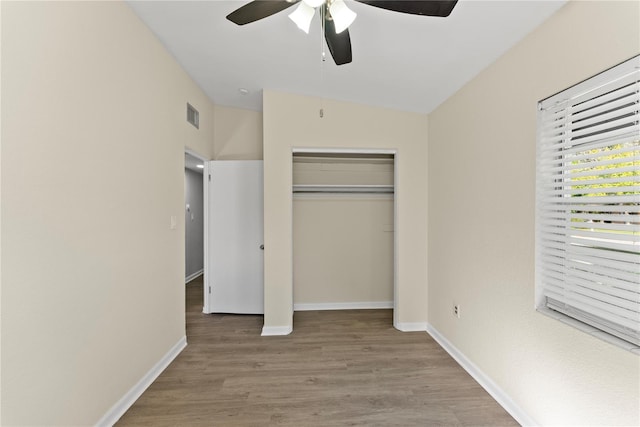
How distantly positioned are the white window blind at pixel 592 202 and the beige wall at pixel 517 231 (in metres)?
0.08

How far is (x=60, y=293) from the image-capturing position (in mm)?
1435

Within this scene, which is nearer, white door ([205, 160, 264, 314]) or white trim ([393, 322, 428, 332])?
white trim ([393, 322, 428, 332])

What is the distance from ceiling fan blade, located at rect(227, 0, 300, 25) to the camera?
1.33 metres

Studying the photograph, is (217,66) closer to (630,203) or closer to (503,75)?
(503,75)

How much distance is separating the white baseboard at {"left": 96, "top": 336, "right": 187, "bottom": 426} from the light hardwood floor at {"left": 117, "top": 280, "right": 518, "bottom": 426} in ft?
0.15

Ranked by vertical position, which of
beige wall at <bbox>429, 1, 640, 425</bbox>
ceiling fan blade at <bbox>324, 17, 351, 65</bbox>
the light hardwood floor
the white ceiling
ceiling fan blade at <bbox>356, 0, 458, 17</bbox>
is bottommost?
the light hardwood floor

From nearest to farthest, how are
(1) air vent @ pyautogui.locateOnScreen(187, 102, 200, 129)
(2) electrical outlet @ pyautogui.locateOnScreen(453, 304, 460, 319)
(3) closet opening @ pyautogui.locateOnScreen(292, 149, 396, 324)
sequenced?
(2) electrical outlet @ pyautogui.locateOnScreen(453, 304, 460, 319), (1) air vent @ pyautogui.locateOnScreen(187, 102, 200, 129), (3) closet opening @ pyautogui.locateOnScreen(292, 149, 396, 324)

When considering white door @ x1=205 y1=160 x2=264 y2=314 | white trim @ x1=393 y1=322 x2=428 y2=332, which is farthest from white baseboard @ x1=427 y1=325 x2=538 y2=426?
white door @ x1=205 y1=160 x2=264 y2=314

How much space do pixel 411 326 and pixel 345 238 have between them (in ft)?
4.47

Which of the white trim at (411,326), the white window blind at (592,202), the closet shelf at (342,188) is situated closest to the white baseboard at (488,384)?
the white trim at (411,326)

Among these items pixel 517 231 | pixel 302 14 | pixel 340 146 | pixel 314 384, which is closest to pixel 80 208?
pixel 302 14

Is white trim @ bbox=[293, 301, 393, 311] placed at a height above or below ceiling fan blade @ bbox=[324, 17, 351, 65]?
below

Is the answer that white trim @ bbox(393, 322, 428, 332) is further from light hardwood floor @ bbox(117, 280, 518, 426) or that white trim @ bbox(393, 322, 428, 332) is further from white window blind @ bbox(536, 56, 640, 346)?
white window blind @ bbox(536, 56, 640, 346)

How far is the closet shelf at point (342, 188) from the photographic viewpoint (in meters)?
3.81
